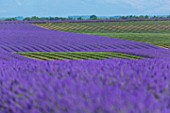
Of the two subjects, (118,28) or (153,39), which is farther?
(118,28)

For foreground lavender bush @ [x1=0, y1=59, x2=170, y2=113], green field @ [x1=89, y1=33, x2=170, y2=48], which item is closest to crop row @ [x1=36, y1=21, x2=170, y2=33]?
green field @ [x1=89, y1=33, x2=170, y2=48]

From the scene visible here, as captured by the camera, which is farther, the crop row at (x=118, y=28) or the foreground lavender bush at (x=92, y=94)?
the crop row at (x=118, y=28)

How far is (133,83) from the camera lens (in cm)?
404

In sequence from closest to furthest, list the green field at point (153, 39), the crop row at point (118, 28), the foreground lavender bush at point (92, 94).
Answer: the foreground lavender bush at point (92, 94), the green field at point (153, 39), the crop row at point (118, 28)

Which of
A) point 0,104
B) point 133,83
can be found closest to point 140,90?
point 133,83

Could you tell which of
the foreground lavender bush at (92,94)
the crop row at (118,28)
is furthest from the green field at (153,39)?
the foreground lavender bush at (92,94)

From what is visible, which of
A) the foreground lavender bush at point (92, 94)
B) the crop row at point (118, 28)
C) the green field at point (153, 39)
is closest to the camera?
the foreground lavender bush at point (92, 94)

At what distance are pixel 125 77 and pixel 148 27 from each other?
53.5 metres

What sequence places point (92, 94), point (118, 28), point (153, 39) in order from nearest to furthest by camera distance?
point (92, 94) → point (153, 39) → point (118, 28)

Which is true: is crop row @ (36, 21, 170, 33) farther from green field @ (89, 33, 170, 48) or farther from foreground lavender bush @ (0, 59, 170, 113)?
foreground lavender bush @ (0, 59, 170, 113)

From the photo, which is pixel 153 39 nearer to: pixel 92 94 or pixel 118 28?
pixel 118 28

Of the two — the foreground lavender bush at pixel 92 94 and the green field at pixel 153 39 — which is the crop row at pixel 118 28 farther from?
the foreground lavender bush at pixel 92 94

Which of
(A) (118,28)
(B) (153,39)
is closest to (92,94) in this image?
(B) (153,39)

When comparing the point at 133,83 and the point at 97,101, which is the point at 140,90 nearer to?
the point at 133,83
